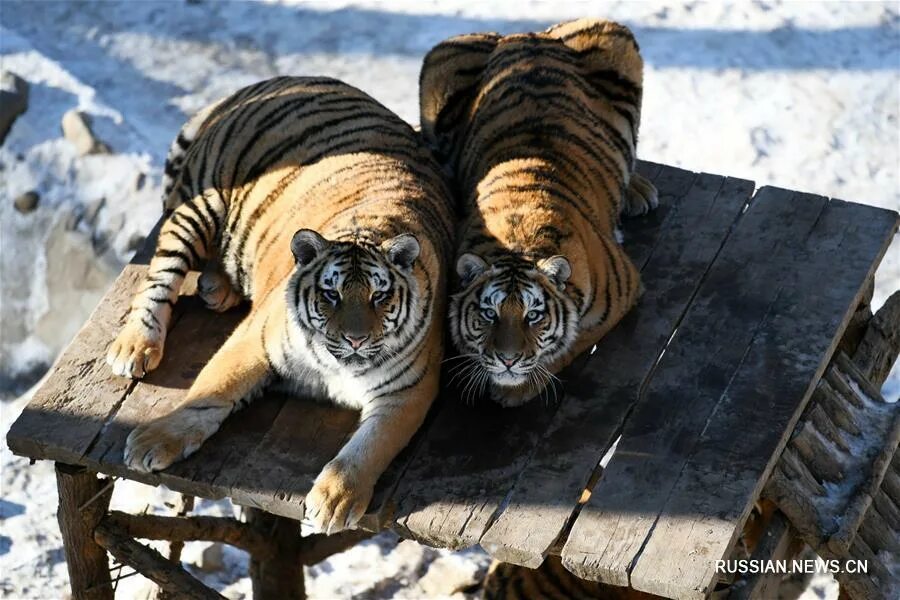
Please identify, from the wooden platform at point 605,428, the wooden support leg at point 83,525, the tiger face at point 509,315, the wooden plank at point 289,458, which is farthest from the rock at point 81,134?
the tiger face at point 509,315

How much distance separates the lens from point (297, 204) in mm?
3855

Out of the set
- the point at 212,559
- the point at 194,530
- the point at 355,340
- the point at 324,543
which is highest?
the point at 355,340

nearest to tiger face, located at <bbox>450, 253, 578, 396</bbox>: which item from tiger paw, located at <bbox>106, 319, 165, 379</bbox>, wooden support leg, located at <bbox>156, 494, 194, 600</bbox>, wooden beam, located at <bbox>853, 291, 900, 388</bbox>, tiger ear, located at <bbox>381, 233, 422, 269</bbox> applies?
tiger ear, located at <bbox>381, 233, 422, 269</bbox>

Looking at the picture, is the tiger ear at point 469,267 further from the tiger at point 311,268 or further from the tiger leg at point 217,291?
the tiger leg at point 217,291

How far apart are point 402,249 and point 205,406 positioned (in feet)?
2.03

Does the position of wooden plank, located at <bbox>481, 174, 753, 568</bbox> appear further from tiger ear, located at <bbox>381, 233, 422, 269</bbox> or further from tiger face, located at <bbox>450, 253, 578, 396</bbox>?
tiger ear, located at <bbox>381, 233, 422, 269</bbox>

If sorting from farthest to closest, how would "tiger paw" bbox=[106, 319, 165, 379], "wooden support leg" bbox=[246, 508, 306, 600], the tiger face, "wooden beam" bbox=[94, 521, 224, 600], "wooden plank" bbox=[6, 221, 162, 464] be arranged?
"wooden support leg" bbox=[246, 508, 306, 600] → "wooden beam" bbox=[94, 521, 224, 600] → "tiger paw" bbox=[106, 319, 165, 379] → "wooden plank" bbox=[6, 221, 162, 464] → the tiger face

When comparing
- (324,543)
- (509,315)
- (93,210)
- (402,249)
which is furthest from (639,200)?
(93,210)

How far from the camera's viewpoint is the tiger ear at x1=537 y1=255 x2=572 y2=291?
11.0ft

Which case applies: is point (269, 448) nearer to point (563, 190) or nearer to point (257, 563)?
point (563, 190)

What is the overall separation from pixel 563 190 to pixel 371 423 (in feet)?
2.95

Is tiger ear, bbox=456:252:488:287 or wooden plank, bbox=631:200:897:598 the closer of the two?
wooden plank, bbox=631:200:897:598

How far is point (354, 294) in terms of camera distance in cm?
322

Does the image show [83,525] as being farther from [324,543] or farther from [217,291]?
[324,543]
